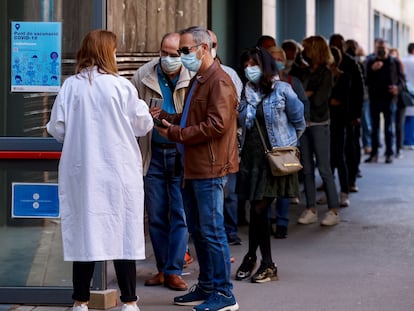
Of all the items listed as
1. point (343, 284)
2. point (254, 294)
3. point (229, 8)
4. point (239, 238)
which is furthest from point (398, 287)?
point (229, 8)

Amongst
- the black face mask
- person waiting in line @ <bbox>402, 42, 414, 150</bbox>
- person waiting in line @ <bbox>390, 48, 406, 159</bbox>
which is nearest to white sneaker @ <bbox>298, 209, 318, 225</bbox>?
the black face mask

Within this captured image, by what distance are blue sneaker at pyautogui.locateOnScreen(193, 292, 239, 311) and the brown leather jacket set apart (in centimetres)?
82

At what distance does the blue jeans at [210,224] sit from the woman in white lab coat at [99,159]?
0.55m

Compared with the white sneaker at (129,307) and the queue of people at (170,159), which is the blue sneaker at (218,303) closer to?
the queue of people at (170,159)

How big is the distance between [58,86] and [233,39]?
6.88 meters

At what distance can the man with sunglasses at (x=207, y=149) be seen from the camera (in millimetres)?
6617

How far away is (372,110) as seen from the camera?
54.3 ft

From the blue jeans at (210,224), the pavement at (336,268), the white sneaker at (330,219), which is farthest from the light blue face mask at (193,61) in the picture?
the white sneaker at (330,219)

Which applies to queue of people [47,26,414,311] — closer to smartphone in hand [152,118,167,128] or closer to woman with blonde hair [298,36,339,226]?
smartphone in hand [152,118,167,128]

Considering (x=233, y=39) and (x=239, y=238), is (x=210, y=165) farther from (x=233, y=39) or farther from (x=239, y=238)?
(x=233, y=39)

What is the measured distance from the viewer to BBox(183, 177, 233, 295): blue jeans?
263 inches

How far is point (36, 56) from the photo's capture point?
700cm

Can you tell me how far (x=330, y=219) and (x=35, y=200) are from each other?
450cm

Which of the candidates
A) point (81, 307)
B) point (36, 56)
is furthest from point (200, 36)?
point (81, 307)
